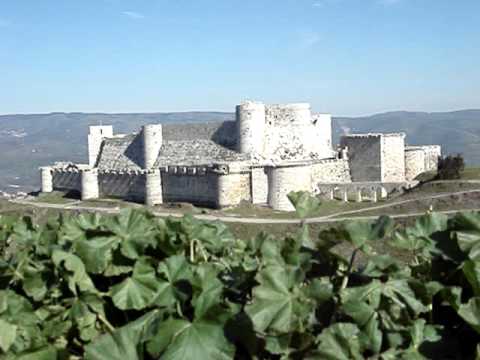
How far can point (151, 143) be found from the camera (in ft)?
131

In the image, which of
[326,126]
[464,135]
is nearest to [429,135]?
[464,135]

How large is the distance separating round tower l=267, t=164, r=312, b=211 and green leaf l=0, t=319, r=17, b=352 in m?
28.8

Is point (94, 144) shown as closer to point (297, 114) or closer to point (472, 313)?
point (297, 114)

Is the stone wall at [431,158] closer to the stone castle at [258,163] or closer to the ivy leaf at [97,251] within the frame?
the stone castle at [258,163]

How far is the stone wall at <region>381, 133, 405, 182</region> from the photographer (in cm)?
3578

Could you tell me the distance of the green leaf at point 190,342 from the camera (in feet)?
10.1

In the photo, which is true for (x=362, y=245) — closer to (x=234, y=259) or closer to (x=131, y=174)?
(x=234, y=259)

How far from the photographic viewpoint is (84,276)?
12.7ft

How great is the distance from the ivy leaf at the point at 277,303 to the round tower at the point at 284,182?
28836 millimetres

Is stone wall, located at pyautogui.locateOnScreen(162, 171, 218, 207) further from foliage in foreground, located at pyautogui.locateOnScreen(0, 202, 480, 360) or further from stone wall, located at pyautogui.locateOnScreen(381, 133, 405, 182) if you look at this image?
foliage in foreground, located at pyautogui.locateOnScreen(0, 202, 480, 360)

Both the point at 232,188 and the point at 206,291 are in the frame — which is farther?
the point at 232,188

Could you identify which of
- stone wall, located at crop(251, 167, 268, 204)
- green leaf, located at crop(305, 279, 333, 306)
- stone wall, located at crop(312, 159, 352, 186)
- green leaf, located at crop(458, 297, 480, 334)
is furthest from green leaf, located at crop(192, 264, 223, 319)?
stone wall, located at crop(312, 159, 352, 186)

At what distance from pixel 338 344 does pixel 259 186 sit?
30153mm

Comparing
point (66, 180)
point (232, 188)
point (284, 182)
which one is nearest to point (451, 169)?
point (284, 182)
